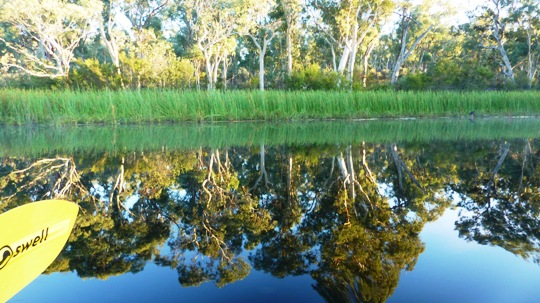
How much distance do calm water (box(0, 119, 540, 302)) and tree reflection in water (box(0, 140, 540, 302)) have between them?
0.01m

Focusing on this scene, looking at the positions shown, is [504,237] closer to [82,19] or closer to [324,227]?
[324,227]

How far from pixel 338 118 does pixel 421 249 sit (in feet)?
35.5

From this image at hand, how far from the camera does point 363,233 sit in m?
2.42

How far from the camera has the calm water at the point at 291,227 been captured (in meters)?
1.82

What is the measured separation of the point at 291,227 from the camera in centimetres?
260

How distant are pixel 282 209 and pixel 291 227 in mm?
405

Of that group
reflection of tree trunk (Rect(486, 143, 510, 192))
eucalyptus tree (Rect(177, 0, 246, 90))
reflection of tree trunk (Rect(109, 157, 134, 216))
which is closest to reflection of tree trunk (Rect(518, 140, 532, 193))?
reflection of tree trunk (Rect(486, 143, 510, 192))

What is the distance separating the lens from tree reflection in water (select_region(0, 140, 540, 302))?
6.73 feet

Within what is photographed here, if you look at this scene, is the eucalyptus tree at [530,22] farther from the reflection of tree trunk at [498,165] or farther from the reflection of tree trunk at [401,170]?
the reflection of tree trunk at [401,170]

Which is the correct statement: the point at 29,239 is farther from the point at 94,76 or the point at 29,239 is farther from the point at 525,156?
the point at 94,76

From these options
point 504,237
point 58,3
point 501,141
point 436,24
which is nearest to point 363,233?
point 504,237

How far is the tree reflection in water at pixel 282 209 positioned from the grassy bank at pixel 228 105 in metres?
6.35

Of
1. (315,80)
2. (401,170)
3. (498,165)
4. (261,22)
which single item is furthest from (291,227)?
(261,22)

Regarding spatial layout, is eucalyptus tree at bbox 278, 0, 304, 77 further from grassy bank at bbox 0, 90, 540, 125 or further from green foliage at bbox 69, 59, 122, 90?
green foliage at bbox 69, 59, 122, 90
